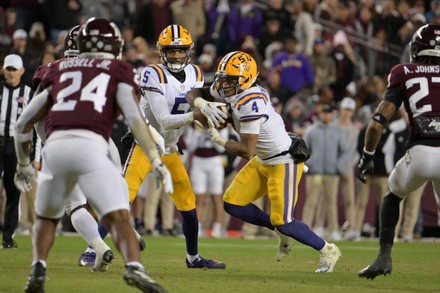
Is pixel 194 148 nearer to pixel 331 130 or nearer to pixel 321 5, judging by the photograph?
pixel 331 130

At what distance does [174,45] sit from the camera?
361 inches

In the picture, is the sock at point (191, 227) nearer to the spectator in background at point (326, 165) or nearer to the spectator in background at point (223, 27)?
the spectator in background at point (326, 165)

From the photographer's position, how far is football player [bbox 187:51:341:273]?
8.54 meters

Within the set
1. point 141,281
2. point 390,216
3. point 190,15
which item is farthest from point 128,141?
point 190,15

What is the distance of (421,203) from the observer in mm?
15664

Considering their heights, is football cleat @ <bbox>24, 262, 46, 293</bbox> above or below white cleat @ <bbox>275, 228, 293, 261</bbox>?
above

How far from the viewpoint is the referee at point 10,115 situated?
37.9 feet

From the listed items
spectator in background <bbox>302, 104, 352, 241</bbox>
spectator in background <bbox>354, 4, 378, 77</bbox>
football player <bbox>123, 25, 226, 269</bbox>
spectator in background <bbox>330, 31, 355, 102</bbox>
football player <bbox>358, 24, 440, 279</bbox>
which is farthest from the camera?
spectator in background <bbox>354, 4, 378, 77</bbox>

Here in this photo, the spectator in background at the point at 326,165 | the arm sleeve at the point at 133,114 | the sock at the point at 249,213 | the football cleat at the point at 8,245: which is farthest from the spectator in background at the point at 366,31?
the arm sleeve at the point at 133,114

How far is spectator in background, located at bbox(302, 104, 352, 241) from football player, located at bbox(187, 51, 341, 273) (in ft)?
20.0

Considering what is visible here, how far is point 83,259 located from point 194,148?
21.5 ft

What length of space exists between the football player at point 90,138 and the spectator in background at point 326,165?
28.3ft

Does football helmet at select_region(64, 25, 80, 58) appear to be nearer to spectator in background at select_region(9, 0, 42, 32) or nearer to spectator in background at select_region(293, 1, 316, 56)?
spectator in background at select_region(9, 0, 42, 32)

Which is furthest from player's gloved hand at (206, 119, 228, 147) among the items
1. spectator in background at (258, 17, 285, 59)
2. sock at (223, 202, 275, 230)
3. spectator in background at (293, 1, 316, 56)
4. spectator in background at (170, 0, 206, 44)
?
spectator in background at (293, 1, 316, 56)
